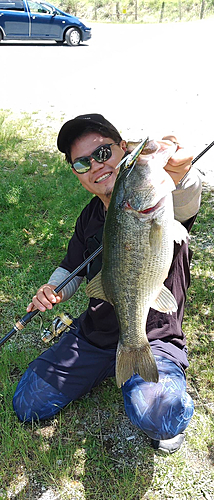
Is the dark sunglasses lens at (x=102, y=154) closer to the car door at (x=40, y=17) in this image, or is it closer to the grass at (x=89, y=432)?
the grass at (x=89, y=432)

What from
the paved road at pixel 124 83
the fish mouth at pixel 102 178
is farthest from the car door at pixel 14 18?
the fish mouth at pixel 102 178

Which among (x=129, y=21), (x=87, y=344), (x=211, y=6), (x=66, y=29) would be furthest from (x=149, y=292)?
(x=211, y=6)

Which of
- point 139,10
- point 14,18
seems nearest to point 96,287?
point 14,18

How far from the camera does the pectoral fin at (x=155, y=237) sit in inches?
71.4

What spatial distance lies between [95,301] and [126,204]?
4.18 ft

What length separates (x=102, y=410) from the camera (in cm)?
321

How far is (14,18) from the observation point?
15.5 m

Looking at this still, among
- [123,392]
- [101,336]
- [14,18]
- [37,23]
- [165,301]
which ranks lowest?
[123,392]

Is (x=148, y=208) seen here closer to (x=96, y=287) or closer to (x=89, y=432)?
(x=96, y=287)

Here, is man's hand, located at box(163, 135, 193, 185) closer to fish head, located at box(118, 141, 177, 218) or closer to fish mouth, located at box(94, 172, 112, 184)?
fish head, located at box(118, 141, 177, 218)

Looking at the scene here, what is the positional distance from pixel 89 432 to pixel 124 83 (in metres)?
10.1

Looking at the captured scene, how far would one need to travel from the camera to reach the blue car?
51.1 ft

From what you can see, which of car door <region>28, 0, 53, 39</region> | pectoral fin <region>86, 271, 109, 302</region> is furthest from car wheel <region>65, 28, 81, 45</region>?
pectoral fin <region>86, 271, 109, 302</region>

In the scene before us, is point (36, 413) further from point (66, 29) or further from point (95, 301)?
point (66, 29)
